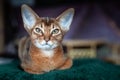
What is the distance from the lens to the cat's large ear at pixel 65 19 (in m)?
0.76

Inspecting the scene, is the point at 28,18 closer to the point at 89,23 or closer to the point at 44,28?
the point at 44,28

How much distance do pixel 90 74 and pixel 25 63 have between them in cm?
15

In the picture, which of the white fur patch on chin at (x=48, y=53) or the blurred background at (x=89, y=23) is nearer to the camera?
the white fur patch on chin at (x=48, y=53)

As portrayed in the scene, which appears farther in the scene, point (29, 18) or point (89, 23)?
point (89, 23)

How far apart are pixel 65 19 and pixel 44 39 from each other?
0.07 meters

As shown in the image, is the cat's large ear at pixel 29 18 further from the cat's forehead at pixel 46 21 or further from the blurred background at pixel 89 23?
the blurred background at pixel 89 23

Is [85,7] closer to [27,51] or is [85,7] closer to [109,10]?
[109,10]

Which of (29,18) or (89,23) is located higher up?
(29,18)

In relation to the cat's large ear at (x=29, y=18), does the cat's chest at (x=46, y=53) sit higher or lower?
lower

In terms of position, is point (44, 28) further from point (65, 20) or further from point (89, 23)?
point (89, 23)

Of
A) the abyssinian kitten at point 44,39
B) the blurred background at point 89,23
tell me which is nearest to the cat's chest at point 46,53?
Result: the abyssinian kitten at point 44,39

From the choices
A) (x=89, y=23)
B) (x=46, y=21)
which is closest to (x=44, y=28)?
(x=46, y=21)

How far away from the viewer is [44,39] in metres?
0.73

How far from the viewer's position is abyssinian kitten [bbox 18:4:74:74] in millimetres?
737
